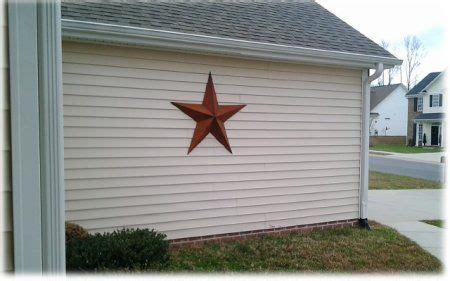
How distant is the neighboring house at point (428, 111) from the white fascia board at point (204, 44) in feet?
109

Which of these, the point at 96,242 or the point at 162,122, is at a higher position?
the point at 162,122

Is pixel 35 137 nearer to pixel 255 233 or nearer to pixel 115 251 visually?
pixel 115 251

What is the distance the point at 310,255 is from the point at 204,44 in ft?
11.0

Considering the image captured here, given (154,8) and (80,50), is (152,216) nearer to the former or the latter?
(80,50)

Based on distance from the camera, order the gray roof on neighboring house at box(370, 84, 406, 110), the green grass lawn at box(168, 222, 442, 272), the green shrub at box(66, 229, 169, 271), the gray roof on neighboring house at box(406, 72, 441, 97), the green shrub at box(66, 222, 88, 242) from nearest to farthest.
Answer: the green shrub at box(66, 229, 169, 271) < the green shrub at box(66, 222, 88, 242) < the green grass lawn at box(168, 222, 442, 272) < the gray roof on neighboring house at box(406, 72, 441, 97) < the gray roof on neighboring house at box(370, 84, 406, 110)

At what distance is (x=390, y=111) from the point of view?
43688 mm

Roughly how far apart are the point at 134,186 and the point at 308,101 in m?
3.25

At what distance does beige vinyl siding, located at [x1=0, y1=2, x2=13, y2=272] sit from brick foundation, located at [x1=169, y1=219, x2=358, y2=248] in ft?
Answer: 13.1

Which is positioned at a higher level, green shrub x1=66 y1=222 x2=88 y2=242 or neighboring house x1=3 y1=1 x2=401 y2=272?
neighboring house x1=3 y1=1 x2=401 y2=272

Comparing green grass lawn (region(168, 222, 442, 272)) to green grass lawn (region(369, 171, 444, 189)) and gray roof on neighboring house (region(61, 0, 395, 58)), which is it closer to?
gray roof on neighboring house (region(61, 0, 395, 58))

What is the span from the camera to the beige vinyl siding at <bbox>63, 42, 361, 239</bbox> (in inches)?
200

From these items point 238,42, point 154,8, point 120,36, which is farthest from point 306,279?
point 154,8

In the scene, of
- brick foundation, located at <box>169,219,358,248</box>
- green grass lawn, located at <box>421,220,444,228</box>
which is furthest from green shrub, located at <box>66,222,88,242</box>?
green grass lawn, located at <box>421,220,444,228</box>

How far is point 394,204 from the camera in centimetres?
952
